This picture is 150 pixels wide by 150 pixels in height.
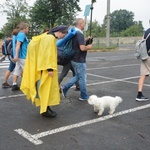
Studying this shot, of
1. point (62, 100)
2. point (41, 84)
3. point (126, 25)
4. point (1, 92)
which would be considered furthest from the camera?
point (126, 25)

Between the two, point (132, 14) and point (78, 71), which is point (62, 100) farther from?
point (132, 14)

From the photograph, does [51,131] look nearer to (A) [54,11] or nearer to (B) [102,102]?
(B) [102,102]

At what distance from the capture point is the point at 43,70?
4.91m

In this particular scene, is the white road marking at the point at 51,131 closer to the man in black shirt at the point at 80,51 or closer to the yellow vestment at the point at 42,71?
the yellow vestment at the point at 42,71

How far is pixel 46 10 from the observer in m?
37.0

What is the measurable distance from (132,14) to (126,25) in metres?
6.34

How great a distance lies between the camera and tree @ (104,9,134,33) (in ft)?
323

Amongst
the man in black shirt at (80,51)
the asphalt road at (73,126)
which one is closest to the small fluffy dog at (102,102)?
the asphalt road at (73,126)

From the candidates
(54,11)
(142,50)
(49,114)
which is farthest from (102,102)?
(54,11)

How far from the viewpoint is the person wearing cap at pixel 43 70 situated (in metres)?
4.85

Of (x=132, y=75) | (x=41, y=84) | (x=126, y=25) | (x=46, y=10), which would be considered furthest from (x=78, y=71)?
(x=126, y=25)

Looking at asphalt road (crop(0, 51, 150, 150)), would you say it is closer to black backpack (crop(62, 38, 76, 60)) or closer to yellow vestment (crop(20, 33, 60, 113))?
yellow vestment (crop(20, 33, 60, 113))

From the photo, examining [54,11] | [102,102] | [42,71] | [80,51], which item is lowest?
[102,102]

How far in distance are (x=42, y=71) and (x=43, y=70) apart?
5cm
